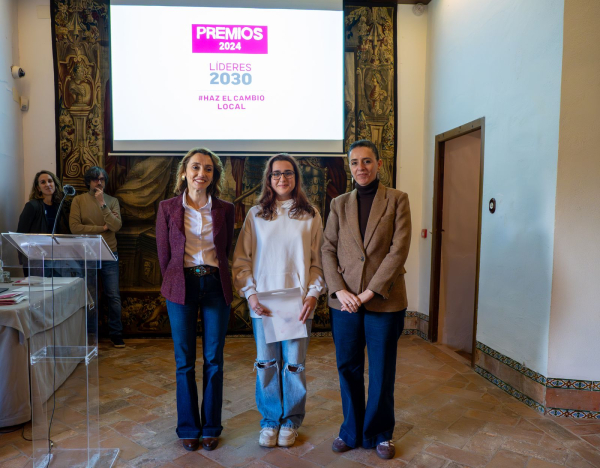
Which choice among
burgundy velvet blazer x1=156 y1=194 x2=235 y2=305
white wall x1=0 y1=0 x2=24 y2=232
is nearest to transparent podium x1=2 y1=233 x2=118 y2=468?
burgundy velvet blazer x1=156 y1=194 x2=235 y2=305

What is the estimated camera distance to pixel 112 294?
14.2ft

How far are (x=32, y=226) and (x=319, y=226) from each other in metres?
2.89

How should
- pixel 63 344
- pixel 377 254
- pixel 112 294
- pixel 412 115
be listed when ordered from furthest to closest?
pixel 412 115
pixel 112 294
pixel 377 254
pixel 63 344

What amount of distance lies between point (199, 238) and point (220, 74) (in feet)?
8.75

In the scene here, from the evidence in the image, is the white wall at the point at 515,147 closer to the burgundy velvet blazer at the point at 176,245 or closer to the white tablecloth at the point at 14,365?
the burgundy velvet blazer at the point at 176,245

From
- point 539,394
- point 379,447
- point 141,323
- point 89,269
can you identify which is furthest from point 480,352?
point 141,323

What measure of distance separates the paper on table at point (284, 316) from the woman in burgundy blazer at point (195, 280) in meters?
0.24

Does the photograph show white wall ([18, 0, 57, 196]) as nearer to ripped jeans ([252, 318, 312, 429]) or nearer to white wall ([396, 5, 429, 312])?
ripped jeans ([252, 318, 312, 429])

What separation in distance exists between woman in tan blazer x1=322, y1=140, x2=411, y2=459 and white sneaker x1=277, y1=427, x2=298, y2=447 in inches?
9.5

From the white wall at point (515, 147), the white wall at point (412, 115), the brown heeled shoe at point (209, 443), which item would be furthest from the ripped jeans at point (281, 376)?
the white wall at point (412, 115)

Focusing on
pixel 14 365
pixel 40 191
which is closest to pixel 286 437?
pixel 14 365

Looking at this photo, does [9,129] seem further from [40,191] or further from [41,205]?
[41,205]

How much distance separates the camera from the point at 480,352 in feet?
12.0

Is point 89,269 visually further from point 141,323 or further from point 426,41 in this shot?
point 426,41
